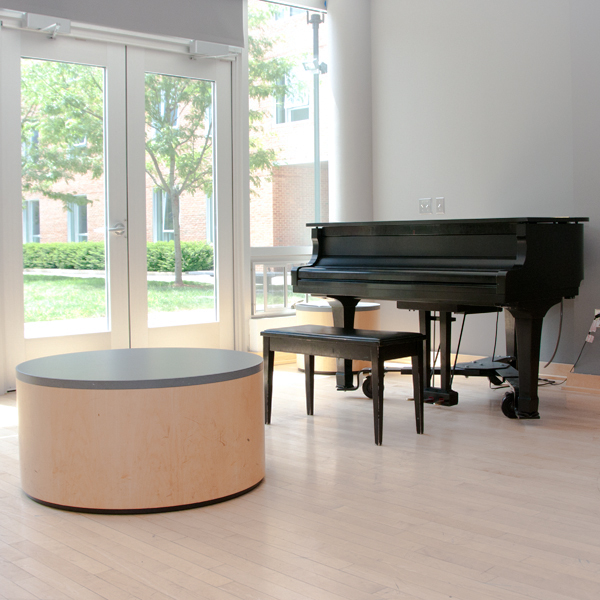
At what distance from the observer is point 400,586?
6.47ft

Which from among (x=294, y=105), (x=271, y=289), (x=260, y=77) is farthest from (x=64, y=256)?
(x=294, y=105)

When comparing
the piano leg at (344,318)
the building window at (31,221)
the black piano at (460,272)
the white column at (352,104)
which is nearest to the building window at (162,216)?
the building window at (31,221)

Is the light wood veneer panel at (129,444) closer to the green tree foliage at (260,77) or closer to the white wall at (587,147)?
the white wall at (587,147)

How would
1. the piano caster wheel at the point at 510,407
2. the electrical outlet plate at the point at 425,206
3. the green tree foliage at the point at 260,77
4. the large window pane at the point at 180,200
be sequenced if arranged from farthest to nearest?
the green tree foliage at the point at 260,77 → the electrical outlet plate at the point at 425,206 → the large window pane at the point at 180,200 → the piano caster wheel at the point at 510,407

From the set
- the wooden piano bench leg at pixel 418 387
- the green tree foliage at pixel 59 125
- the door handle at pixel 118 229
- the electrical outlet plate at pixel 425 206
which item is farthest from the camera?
the electrical outlet plate at pixel 425 206

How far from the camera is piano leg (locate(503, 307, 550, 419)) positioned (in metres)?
3.79

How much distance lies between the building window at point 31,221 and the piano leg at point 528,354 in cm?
312

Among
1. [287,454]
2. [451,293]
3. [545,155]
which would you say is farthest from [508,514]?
[545,155]

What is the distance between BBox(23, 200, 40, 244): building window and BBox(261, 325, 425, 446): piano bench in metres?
2.04

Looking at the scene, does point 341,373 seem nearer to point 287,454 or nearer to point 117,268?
point 287,454

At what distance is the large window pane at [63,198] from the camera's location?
16.3 ft

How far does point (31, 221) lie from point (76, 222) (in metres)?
0.31

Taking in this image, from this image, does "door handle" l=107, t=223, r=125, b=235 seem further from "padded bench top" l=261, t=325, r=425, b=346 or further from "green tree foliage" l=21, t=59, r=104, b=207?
"padded bench top" l=261, t=325, r=425, b=346

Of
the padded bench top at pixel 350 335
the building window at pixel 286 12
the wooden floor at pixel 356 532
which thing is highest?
the building window at pixel 286 12
